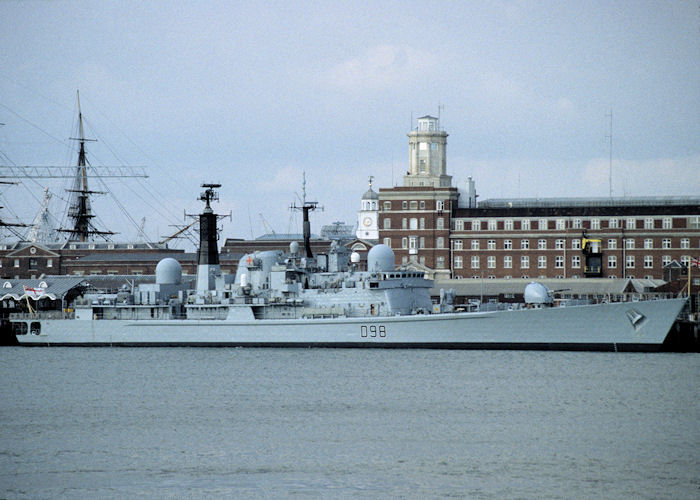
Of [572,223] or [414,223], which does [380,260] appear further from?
[572,223]

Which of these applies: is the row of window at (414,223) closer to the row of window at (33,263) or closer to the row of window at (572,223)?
the row of window at (572,223)

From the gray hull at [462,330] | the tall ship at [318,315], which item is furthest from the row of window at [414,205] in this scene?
the gray hull at [462,330]

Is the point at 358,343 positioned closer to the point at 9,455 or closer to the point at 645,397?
the point at 645,397

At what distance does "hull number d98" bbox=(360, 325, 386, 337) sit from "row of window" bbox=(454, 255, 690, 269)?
40.8 metres

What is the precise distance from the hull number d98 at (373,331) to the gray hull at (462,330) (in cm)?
3

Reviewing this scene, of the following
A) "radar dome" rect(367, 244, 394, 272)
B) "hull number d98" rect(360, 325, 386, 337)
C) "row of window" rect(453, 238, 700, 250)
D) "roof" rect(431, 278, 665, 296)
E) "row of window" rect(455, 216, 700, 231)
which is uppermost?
"row of window" rect(455, 216, 700, 231)

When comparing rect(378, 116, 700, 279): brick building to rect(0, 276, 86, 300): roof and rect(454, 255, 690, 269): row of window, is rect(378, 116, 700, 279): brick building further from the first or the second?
rect(0, 276, 86, 300): roof

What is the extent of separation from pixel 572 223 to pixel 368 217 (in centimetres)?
8167

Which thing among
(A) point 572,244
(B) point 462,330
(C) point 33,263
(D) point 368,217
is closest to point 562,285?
(A) point 572,244

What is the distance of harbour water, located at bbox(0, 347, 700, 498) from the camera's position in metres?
25.0

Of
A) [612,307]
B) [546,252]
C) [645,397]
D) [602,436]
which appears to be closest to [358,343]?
[612,307]

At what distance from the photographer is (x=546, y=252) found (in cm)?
9156

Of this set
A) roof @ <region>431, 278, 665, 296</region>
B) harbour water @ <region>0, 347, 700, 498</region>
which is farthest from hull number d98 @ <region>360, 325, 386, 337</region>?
roof @ <region>431, 278, 665, 296</region>

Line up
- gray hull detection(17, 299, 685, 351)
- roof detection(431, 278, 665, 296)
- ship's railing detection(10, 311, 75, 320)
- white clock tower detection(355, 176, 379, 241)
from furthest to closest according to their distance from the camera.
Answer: white clock tower detection(355, 176, 379, 241)
roof detection(431, 278, 665, 296)
ship's railing detection(10, 311, 75, 320)
gray hull detection(17, 299, 685, 351)
